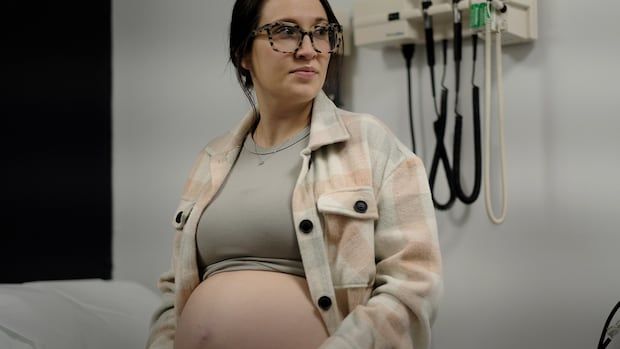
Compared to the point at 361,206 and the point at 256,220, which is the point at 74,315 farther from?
the point at 361,206

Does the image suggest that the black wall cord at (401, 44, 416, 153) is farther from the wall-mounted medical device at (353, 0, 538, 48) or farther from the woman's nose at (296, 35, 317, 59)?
the woman's nose at (296, 35, 317, 59)

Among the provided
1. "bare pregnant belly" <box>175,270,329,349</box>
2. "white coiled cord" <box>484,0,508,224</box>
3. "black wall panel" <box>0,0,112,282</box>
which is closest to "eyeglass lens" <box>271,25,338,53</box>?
"bare pregnant belly" <box>175,270,329,349</box>

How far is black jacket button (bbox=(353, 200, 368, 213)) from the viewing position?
4.43 ft

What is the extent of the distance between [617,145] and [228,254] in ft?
3.23

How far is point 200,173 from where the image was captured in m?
1.64

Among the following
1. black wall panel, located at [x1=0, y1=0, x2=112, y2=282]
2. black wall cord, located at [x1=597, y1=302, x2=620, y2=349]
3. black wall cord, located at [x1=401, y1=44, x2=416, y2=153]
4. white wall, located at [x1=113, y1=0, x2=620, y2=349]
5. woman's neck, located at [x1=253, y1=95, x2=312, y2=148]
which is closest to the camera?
woman's neck, located at [x1=253, y1=95, x2=312, y2=148]

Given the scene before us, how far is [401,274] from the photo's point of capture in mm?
1336

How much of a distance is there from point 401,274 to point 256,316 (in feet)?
0.88

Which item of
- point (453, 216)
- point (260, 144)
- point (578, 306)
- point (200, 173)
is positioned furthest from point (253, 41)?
point (578, 306)

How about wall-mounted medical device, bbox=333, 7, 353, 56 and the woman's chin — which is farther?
wall-mounted medical device, bbox=333, 7, 353, 56

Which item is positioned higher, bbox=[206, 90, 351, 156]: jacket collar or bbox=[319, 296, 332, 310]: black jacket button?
bbox=[206, 90, 351, 156]: jacket collar

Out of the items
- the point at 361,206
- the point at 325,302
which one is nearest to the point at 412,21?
the point at 361,206

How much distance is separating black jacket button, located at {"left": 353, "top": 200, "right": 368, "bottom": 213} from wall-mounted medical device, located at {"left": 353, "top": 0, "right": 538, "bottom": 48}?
790 millimetres

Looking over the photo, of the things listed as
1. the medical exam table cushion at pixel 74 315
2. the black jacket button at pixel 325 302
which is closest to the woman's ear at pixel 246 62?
the black jacket button at pixel 325 302
